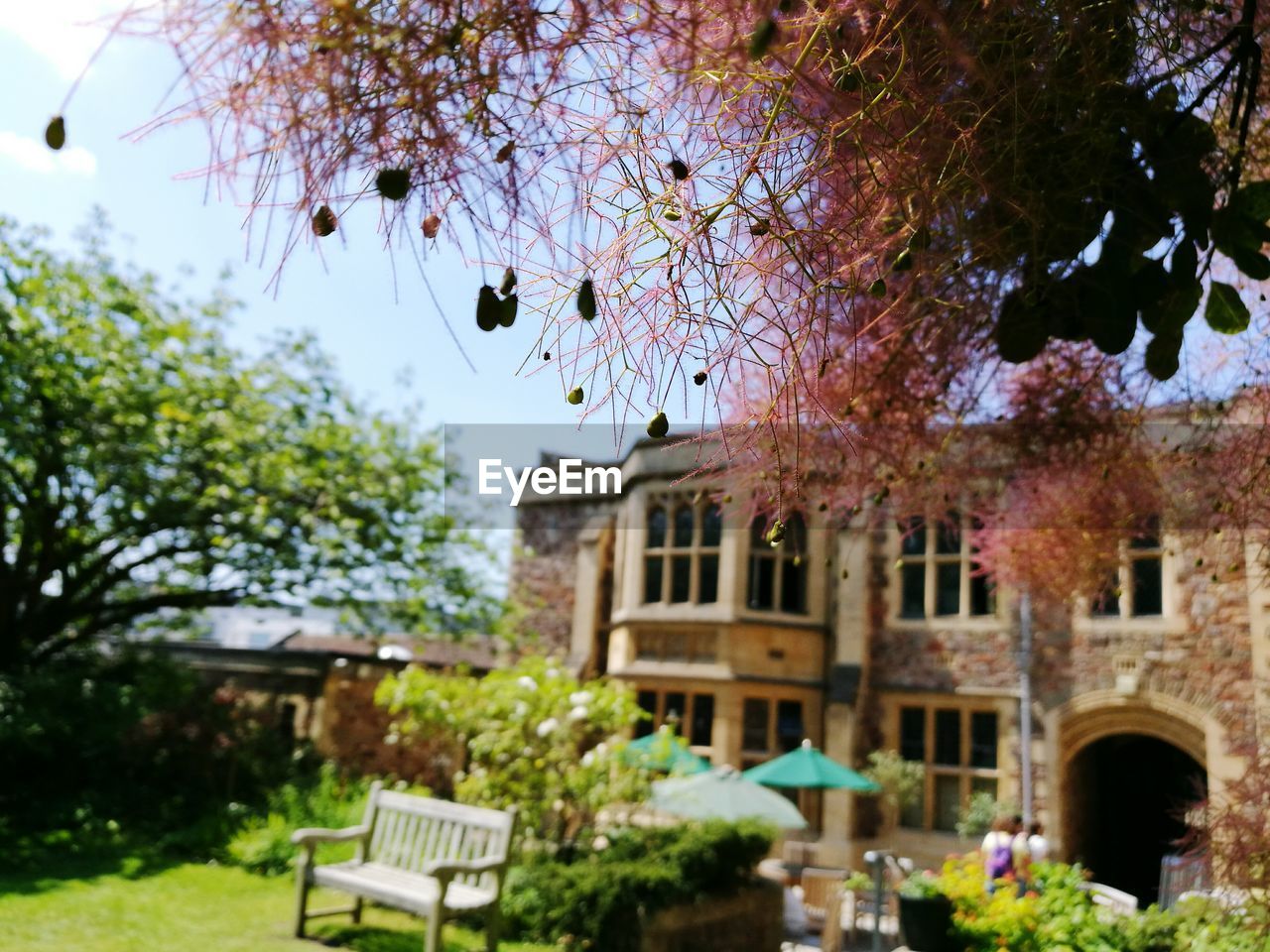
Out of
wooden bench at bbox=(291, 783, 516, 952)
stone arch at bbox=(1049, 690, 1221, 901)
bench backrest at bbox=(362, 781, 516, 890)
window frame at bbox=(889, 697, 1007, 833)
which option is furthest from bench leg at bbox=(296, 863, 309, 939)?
stone arch at bbox=(1049, 690, 1221, 901)

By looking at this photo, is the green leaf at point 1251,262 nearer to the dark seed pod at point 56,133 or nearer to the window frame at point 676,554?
the dark seed pod at point 56,133

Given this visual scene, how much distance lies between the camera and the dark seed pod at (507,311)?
3.24 feet

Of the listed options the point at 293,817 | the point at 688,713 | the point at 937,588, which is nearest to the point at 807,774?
the point at 688,713

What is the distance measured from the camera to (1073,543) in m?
2.55

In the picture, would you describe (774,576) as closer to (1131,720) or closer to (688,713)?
(688,713)

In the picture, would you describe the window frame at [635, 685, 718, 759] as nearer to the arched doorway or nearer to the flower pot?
the arched doorway

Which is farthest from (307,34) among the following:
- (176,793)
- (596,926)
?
(176,793)

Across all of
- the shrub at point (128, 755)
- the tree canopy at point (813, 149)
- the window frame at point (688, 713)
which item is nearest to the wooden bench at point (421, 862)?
the shrub at point (128, 755)

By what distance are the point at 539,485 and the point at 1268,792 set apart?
1.72m

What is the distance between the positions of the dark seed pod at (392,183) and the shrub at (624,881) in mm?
6008

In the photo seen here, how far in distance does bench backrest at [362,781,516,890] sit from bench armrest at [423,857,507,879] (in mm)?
A: 67

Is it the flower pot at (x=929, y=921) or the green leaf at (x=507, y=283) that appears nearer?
the green leaf at (x=507, y=283)

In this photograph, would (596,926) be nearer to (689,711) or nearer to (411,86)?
(411,86)

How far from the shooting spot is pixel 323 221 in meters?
0.88
